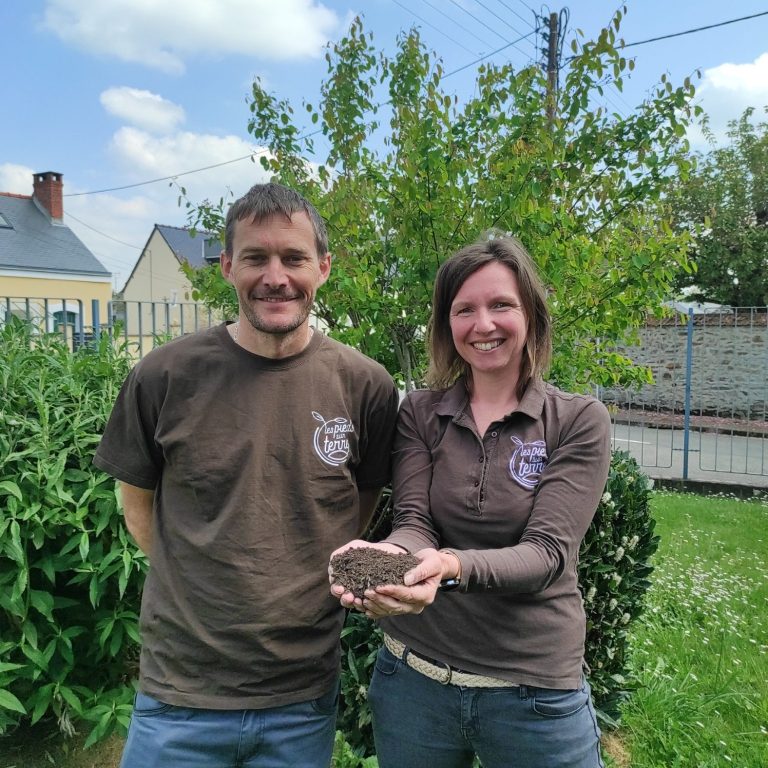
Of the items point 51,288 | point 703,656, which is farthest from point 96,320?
point 51,288

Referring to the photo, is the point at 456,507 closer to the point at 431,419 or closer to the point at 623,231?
the point at 431,419

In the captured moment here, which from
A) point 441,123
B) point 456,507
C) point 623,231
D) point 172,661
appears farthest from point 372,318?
point 172,661

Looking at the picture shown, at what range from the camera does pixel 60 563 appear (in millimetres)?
2562

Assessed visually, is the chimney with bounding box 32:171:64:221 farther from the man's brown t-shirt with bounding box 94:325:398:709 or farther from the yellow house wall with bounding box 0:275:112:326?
the man's brown t-shirt with bounding box 94:325:398:709

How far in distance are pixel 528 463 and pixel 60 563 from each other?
1908 mm

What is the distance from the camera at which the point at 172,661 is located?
65.8 inches

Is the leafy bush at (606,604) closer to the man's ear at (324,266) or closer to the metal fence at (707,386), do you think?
the man's ear at (324,266)

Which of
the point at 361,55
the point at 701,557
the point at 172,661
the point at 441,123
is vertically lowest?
the point at 701,557

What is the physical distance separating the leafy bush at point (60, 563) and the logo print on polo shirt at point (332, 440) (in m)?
1.17

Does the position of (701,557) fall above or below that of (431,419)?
below

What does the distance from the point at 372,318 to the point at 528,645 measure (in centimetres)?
191

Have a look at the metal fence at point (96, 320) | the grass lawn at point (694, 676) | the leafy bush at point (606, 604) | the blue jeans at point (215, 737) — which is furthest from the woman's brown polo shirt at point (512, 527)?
the grass lawn at point (694, 676)

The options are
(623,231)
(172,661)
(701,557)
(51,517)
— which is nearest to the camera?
(172,661)

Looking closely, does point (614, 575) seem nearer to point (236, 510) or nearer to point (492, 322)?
point (492, 322)
